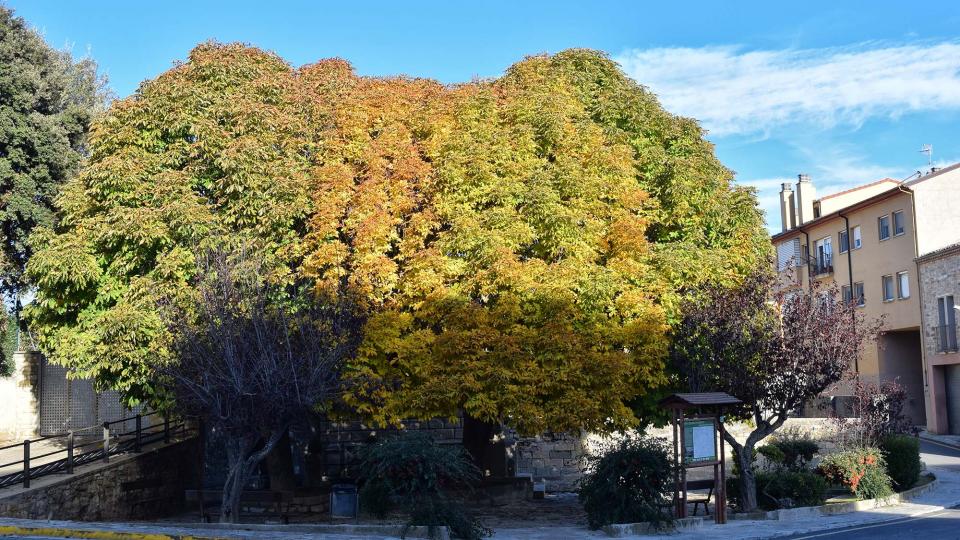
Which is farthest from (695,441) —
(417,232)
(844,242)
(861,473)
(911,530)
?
(844,242)

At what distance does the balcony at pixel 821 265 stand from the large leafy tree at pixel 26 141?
1399 inches

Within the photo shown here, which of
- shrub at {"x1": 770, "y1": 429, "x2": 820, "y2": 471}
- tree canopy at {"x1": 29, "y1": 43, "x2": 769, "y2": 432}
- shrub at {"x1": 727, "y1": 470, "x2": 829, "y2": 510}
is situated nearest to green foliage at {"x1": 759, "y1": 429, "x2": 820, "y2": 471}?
shrub at {"x1": 770, "y1": 429, "x2": 820, "y2": 471}

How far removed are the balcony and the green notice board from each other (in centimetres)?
3353

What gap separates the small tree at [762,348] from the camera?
64.1 feet

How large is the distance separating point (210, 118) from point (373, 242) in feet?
16.9

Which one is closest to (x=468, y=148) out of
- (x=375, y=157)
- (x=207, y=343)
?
(x=375, y=157)

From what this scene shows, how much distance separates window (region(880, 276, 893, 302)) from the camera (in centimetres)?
4388

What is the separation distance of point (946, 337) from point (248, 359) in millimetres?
30720

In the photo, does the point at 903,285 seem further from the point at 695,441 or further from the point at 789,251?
the point at 695,441

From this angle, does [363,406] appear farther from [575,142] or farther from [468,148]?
[575,142]

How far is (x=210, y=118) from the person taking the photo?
2298cm

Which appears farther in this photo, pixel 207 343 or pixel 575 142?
pixel 575 142

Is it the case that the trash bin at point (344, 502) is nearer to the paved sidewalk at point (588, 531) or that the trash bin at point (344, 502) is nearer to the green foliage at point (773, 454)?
the paved sidewalk at point (588, 531)

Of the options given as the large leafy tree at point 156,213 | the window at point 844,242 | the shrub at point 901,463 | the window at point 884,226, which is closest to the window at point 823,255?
the window at point 844,242
